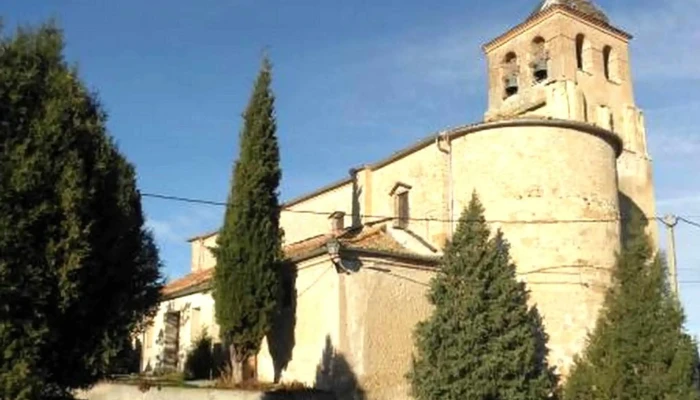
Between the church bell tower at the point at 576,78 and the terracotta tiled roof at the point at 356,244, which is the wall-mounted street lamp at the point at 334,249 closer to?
the terracotta tiled roof at the point at 356,244

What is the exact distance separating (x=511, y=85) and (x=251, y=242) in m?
19.0

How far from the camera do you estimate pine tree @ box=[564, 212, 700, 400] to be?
71.1ft

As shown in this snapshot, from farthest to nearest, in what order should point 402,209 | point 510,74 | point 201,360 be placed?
point 510,74
point 402,209
point 201,360

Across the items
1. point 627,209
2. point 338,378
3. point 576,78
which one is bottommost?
point 338,378

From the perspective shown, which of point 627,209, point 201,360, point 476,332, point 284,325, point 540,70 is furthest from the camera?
point 540,70

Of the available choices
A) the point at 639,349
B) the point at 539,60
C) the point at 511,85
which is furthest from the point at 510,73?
the point at 639,349

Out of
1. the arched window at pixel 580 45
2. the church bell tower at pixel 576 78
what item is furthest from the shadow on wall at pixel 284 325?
the arched window at pixel 580 45

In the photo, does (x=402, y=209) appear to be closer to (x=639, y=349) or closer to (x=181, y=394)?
(x=639, y=349)

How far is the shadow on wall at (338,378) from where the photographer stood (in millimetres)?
21891

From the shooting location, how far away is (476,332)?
2106cm

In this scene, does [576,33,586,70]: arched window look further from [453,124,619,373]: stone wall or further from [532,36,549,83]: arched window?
[453,124,619,373]: stone wall

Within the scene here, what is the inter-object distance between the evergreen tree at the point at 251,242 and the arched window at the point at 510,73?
1690 cm

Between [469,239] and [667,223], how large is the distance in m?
5.41

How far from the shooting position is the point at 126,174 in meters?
11.7
